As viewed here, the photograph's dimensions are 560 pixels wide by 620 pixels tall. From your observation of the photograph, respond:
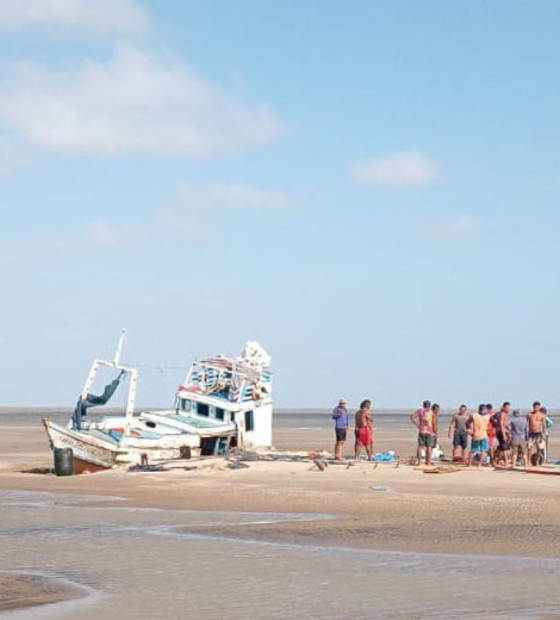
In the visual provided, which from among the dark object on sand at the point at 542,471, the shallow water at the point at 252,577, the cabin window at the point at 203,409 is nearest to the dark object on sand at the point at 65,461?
the cabin window at the point at 203,409

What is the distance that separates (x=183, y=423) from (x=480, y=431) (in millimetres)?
8304

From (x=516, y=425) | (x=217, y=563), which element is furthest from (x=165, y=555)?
(x=516, y=425)

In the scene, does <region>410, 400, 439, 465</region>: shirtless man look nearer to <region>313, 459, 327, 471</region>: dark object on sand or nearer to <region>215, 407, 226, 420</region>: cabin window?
<region>313, 459, 327, 471</region>: dark object on sand

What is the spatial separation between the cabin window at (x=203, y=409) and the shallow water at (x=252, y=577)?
44.3 ft

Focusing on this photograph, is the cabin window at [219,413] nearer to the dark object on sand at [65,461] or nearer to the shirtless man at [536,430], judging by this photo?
the dark object on sand at [65,461]

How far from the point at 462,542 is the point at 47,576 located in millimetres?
5657

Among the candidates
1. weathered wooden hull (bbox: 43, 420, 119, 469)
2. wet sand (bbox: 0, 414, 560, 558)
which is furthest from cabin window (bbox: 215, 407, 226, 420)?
weathered wooden hull (bbox: 43, 420, 119, 469)

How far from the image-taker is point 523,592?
39.2ft

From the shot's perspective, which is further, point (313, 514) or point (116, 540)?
point (313, 514)

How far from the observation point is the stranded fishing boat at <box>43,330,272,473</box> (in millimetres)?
28938

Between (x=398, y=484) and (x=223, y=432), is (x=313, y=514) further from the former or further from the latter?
(x=223, y=432)

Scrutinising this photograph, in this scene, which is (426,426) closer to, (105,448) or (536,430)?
(536,430)

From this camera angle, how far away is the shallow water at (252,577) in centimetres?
1131

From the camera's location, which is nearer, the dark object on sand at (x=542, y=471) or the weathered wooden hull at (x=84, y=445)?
the dark object on sand at (x=542, y=471)
